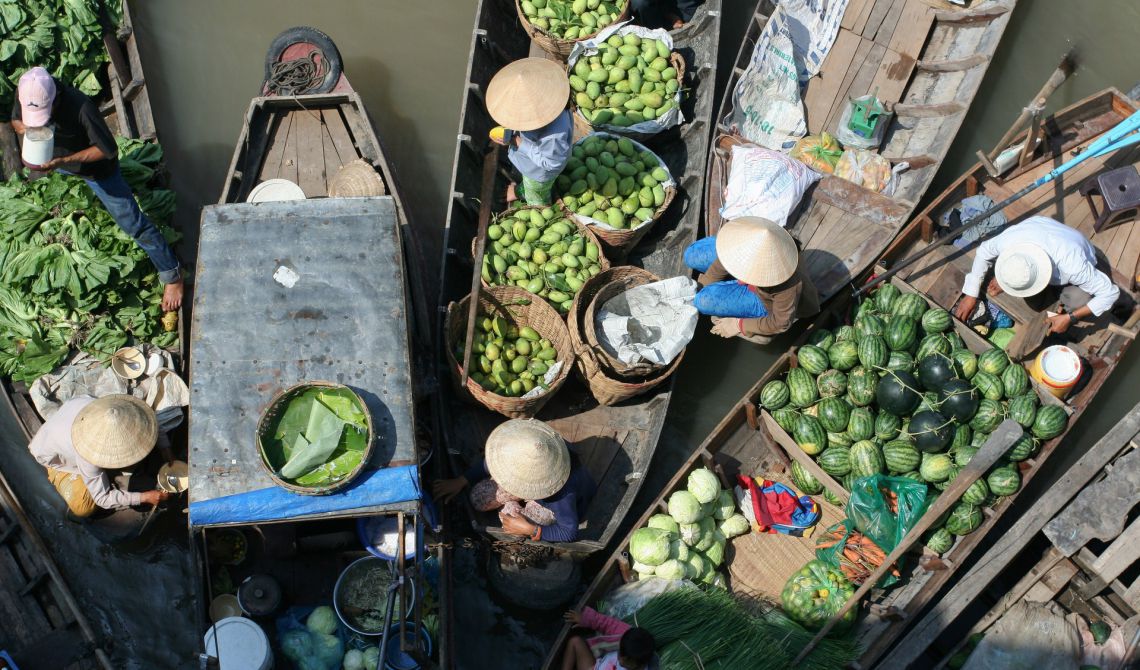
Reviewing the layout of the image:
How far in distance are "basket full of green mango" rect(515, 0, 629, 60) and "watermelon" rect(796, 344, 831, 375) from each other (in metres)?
3.48

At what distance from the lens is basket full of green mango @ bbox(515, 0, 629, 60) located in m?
7.59

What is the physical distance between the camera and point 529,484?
5.18m

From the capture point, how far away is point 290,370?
4.99 metres

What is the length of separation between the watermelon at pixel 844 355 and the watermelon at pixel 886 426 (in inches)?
17.6

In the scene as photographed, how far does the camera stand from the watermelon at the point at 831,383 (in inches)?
247

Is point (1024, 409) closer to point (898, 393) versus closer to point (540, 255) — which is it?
point (898, 393)

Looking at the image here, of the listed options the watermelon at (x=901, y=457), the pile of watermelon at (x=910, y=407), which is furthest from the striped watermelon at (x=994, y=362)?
the watermelon at (x=901, y=457)

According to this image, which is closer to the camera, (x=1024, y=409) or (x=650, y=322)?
(x=1024, y=409)

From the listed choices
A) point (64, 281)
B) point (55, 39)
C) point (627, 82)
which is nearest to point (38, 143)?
point (64, 281)

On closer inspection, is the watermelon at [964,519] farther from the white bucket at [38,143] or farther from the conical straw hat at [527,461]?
the white bucket at [38,143]

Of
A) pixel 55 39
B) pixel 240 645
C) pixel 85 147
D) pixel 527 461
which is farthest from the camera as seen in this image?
pixel 55 39

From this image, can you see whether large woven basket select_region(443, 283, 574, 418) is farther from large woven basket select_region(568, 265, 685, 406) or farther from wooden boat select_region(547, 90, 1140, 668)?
wooden boat select_region(547, 90, 1140, 668)

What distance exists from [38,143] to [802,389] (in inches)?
220

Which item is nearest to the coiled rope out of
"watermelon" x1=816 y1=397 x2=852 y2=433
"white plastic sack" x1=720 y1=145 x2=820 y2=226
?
"white plastic sack" x1=720 y1=145 x2=820 y2=226
